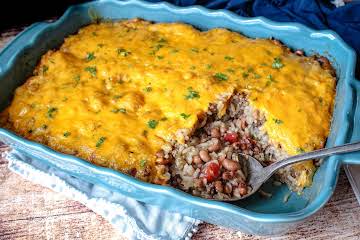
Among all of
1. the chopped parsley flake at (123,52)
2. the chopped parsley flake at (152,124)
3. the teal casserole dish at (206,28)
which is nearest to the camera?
the teal casserole dish at (206,28)

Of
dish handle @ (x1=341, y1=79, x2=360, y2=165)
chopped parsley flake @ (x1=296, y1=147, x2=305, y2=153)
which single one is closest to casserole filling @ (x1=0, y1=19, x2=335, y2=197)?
chopped parsley flake @ (x1=296, y1=147, x2=305, y2=153)

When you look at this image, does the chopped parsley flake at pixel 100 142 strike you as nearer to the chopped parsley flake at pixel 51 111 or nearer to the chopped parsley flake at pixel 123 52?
the chopped parsley flake at pixel 51 111

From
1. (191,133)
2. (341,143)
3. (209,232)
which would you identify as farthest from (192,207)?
(341,143)

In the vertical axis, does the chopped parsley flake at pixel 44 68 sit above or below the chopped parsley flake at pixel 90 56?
below

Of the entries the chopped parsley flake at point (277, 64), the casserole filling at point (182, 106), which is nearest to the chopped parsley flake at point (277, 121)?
the casserole filling at point (182, 106)

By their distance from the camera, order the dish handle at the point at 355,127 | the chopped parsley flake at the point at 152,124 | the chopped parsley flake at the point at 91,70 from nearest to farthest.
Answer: the dish handle at the point at 355,127 < the chopped parsley flake at the point at 152,124 < the chopped parsley flake at the point at 91,70

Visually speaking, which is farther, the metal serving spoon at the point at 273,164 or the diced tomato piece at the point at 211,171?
the diced tomato piece at the point at 211,171
